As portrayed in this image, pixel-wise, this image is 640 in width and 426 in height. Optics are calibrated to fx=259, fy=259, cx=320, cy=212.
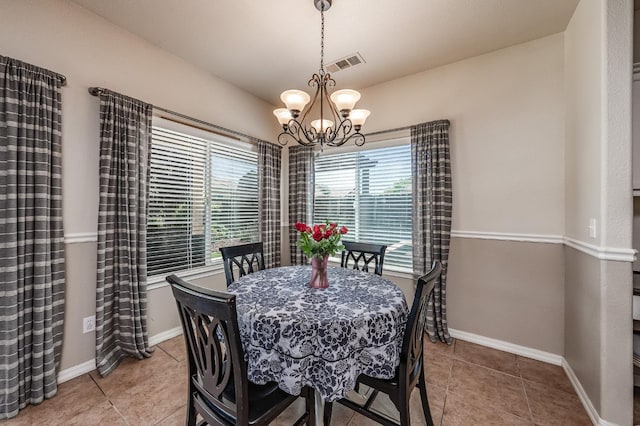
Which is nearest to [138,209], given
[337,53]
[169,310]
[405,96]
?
[169,310]

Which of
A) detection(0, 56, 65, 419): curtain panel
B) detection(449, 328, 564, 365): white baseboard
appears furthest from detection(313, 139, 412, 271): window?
detection(0, 56, 65, 419): curtain panel

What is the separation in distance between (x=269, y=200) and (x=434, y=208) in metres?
2.04

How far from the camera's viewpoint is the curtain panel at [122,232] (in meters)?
2.07

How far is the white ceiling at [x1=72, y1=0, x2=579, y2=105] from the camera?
2.00m

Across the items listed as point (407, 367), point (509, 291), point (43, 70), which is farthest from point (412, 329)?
point (43, 70)

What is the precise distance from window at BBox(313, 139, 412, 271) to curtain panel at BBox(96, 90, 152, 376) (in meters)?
2.11

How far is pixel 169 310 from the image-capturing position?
2.63 meters

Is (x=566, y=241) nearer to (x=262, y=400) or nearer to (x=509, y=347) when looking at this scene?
(x=509, y=347)

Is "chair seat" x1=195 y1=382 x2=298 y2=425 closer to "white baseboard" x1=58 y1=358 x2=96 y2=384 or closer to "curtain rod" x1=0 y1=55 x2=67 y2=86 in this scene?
"white baseboard" x1=58 y1=358 x2=96 y2=384

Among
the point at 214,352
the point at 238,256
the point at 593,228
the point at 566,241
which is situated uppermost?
the point at 593,228

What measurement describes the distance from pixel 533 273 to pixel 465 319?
77cm

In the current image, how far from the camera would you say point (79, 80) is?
2047 mm

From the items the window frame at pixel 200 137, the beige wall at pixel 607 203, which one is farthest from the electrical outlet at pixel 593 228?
the window frame at pixel 200 137

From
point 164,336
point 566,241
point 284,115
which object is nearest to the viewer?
point 284,115
